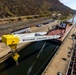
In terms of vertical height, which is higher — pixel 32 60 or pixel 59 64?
pixel 59 64

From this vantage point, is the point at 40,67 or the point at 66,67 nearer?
the point at 66,67

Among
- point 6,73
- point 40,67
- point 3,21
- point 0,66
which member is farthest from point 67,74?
point 3,21

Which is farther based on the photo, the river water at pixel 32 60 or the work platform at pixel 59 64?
the river water at pixel 32 60

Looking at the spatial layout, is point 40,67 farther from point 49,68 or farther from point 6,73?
point 6,73

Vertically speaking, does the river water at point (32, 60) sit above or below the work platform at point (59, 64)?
below

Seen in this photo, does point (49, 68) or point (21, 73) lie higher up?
point (49, 68)

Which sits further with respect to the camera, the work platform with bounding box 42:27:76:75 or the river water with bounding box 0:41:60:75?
the river water with bounding box 0:41:60:75

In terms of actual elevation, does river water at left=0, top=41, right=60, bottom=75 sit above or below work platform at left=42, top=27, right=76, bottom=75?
below

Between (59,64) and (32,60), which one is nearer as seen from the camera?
(59,64)
